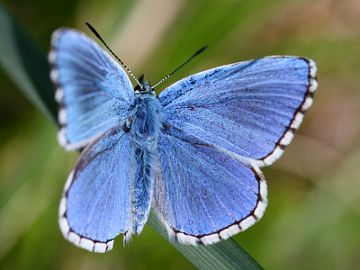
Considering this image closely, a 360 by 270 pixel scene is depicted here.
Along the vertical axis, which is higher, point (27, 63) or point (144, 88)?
point (27, 63)

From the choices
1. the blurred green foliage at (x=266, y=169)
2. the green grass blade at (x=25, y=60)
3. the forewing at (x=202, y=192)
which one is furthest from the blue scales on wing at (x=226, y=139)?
the blurred green foliage at (x=266, y=169)

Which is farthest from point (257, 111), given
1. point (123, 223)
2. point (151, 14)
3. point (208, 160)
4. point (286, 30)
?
point (286, 30)

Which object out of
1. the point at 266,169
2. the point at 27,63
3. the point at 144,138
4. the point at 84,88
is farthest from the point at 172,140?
the point at 266,169

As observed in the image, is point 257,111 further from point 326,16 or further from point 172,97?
point 326,16

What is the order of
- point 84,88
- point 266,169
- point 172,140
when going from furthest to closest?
point 266,169, point 172,140, point 84,88

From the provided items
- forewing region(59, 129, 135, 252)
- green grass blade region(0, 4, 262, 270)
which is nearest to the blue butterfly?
forewing region(59, 129, 135, 252)

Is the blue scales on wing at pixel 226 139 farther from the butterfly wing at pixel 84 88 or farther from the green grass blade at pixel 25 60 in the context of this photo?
the green grass blade at pixel 25 60

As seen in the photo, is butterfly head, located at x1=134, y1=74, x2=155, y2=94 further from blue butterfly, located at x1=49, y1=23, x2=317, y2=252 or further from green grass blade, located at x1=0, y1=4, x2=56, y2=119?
green grass blade, located at x1=0, y1=4, x2=56, y2=119

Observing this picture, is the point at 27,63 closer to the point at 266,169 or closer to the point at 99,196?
the point at 99,196
